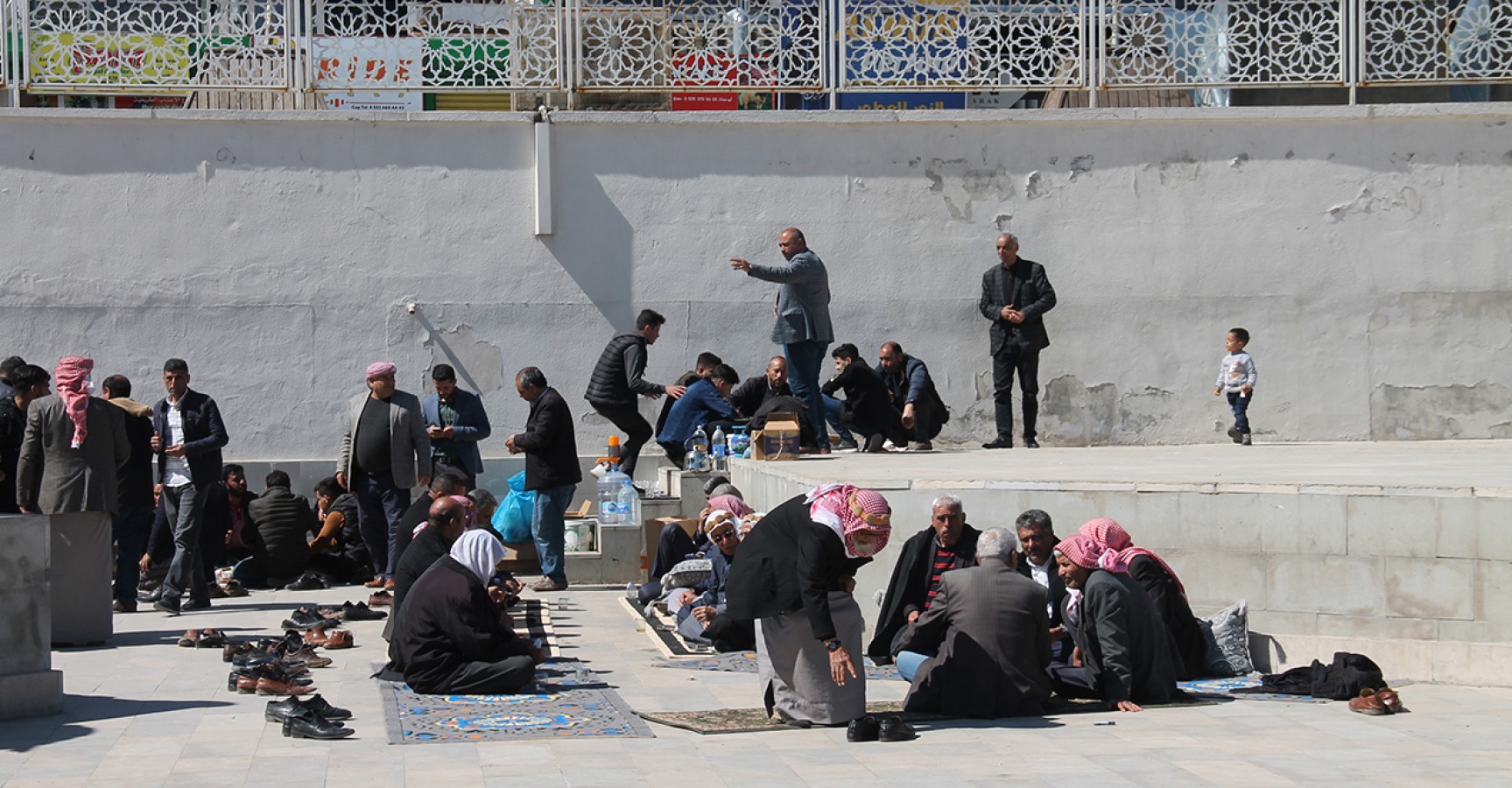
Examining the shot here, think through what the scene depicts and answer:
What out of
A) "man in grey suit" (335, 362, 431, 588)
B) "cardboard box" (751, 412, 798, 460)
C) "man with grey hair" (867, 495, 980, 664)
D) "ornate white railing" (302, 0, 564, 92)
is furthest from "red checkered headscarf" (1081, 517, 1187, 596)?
"ornate white railing" (302, 0, 564, 92)

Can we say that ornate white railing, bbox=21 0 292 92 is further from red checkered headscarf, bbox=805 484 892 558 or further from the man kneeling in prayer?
red checkered headscarf, bbox=805 484 892 558

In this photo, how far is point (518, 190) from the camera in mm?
14859

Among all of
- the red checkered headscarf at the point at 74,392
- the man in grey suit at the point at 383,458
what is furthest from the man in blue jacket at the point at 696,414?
the red checkered headscarf at the point at 74,392

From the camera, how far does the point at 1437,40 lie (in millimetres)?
15398

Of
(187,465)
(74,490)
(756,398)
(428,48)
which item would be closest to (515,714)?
(74,490)

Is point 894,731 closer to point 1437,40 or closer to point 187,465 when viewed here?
point 187,465

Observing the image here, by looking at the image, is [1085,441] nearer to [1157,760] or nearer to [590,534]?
[590,534]

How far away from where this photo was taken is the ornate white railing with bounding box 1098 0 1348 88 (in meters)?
15.4

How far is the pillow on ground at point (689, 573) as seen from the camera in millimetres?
10742

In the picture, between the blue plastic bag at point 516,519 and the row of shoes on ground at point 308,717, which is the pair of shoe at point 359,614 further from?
the row of shoes on ground at point 308,717

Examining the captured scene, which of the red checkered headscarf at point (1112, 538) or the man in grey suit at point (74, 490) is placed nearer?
the red checkered headscarf at point (1112, 538)

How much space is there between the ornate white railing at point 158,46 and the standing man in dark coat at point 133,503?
4.71 meters

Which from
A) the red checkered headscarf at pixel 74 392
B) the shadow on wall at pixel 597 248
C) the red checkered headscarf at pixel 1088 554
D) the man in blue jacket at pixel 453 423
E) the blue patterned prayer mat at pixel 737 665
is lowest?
the blue patterned prayer mat at pixel 737 665

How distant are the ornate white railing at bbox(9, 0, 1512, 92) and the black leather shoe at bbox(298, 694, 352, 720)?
853 centimetres
